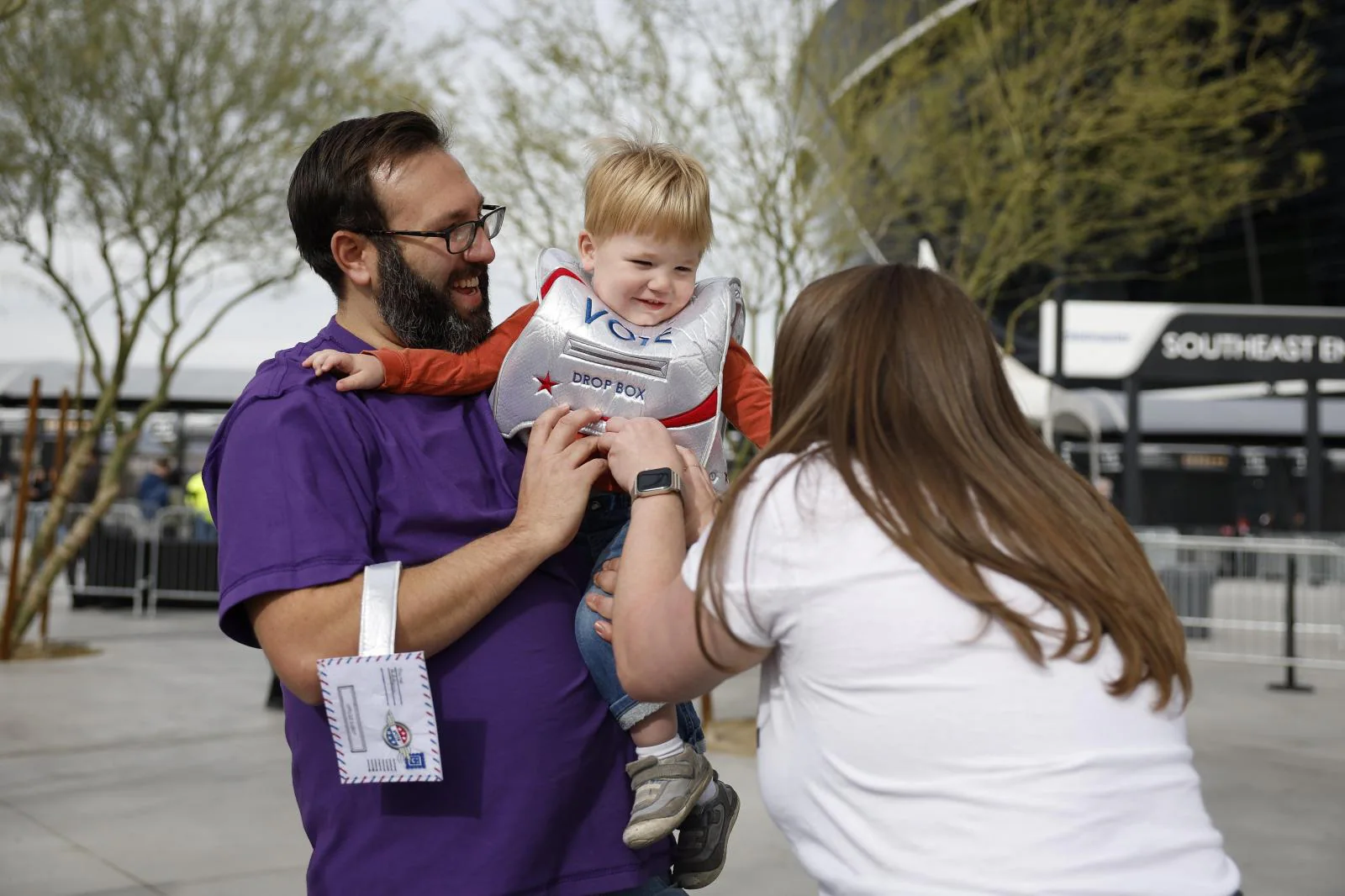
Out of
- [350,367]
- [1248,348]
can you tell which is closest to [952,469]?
[350,367]

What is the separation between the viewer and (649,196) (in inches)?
106

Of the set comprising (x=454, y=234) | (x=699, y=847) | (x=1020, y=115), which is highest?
(x=1020, y=115)

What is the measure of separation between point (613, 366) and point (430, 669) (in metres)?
0.65

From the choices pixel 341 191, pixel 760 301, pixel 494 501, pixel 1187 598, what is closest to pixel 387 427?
pixel 494 501

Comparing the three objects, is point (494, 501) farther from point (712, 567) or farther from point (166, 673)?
point (166, 673)

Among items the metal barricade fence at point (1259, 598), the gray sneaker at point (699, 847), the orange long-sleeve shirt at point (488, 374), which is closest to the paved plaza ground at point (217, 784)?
the metal barricade fence at point (1259, 598)

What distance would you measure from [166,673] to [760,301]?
19.6 ft

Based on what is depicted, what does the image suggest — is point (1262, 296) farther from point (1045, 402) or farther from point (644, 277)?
point (644, 277)

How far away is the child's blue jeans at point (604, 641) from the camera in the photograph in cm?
220

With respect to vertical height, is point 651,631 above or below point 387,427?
below

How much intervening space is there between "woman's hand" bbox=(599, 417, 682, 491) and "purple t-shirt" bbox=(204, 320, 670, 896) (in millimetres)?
184

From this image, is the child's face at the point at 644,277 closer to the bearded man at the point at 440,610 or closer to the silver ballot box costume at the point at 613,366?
the silver ballot box costume at the point at 613,366

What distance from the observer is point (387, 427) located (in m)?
2.21

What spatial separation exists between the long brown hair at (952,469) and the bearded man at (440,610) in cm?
44
